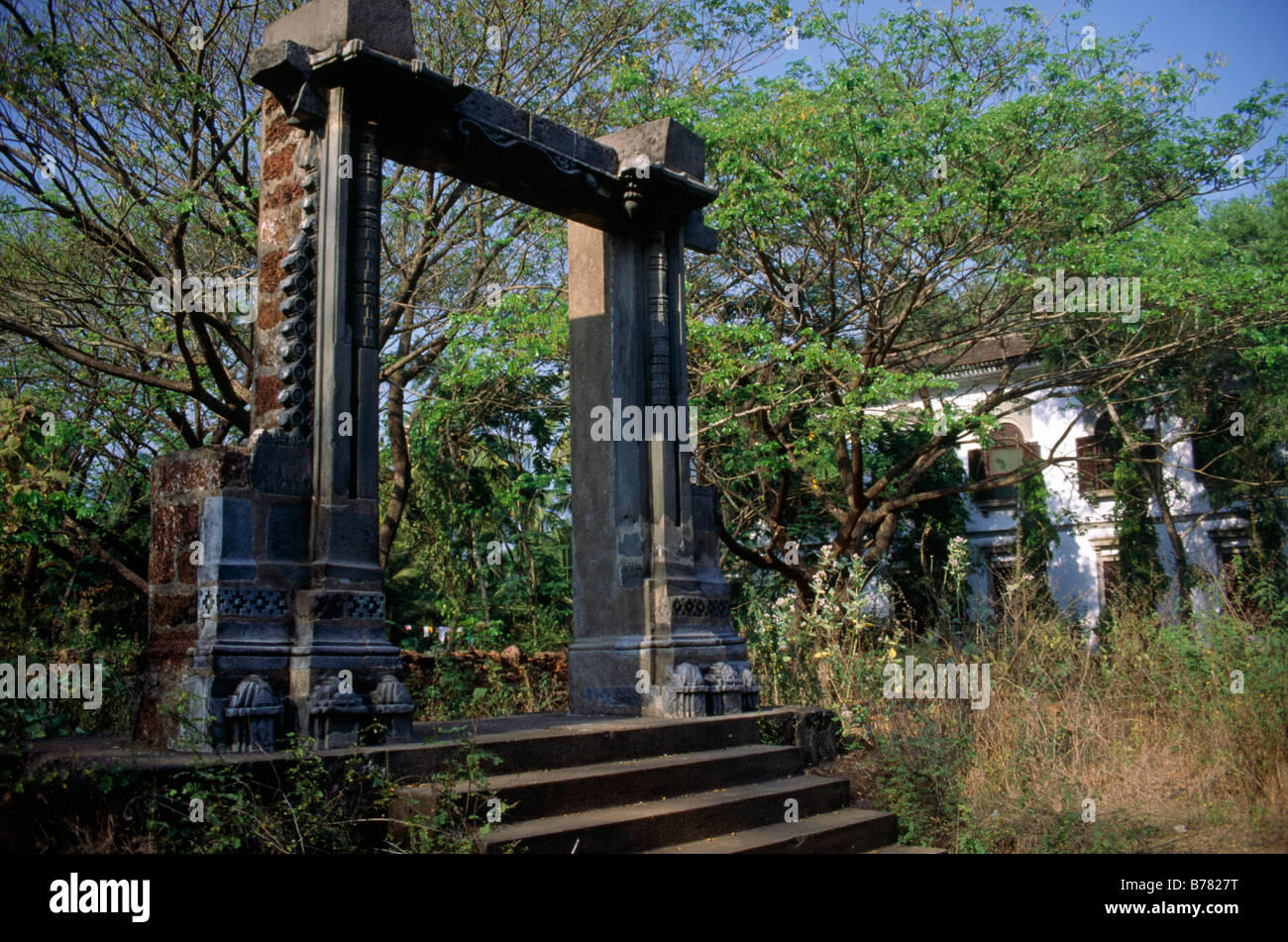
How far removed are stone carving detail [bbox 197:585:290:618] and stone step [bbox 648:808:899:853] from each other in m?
2.20

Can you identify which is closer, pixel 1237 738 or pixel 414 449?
pixel 1237 738

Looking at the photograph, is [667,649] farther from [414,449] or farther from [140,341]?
[140,341]

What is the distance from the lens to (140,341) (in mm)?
13930

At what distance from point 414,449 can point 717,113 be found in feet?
19.2

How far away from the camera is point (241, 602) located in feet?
17.2

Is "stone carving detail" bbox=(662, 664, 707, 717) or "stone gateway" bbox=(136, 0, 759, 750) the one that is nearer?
"stone gateway" bbox=(136, 0, 759, 750)

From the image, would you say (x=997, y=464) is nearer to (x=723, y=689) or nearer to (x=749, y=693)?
(x=749, y=693)

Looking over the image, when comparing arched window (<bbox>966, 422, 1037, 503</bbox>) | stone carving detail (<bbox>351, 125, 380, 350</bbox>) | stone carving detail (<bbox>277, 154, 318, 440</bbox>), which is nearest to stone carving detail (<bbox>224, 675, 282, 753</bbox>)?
stone carving detail (<bbox>277, 154, 318, 440</bbox>)

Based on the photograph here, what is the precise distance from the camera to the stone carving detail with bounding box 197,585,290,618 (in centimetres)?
519

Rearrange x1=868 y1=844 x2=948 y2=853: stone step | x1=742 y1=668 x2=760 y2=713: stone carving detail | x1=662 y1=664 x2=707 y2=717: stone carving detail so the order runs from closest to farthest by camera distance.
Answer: x1=868 y1=844 x2=948 y2=853: stone step, x1=662 y1=664 x2=707 y2=717: stone carving detail, x1=742 y1=668 x2=760 y2=713: stone carving detail

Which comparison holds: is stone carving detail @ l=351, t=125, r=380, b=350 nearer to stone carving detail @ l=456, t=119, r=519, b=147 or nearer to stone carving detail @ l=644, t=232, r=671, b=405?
stone carving detail @ l=456, t=119, r=519, b=147

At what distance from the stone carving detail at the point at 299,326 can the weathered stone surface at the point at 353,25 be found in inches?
29.3
